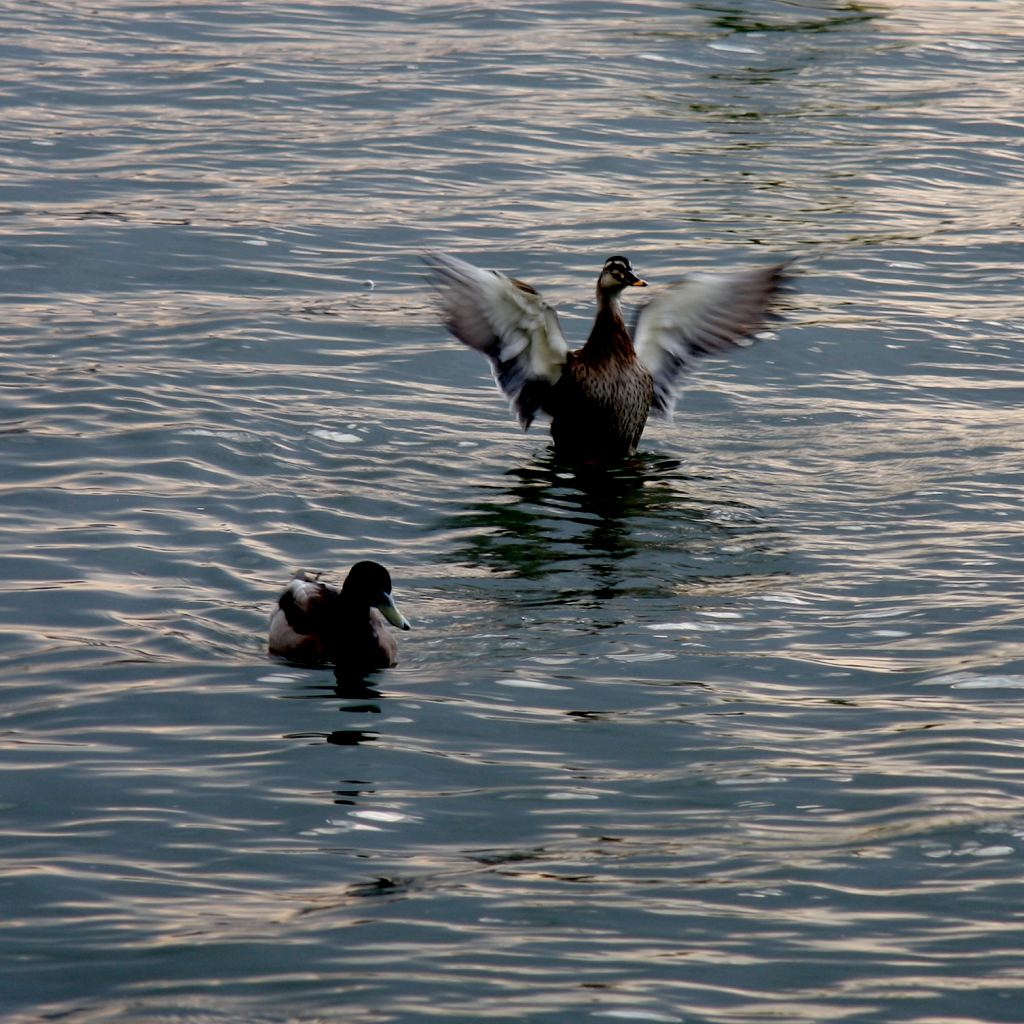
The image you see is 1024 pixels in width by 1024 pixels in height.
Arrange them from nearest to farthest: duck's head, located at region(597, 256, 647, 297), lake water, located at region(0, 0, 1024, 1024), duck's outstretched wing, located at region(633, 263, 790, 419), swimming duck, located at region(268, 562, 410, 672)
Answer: lake water, located at region(0, 0, 1024, 1024) < swimming duck, located at region(268, 562, 410, 672) < duck's head, located at region(597, 256, 647, 297) < duck's outstretched wing, located at region(633, 263, 790, 419)

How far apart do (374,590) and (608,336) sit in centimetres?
458

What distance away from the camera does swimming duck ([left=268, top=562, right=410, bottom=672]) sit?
8805 millimetres

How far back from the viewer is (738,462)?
12.6 m

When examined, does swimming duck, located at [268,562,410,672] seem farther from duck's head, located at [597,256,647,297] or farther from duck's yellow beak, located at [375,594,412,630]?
duck's head, located at [597,256,647,297]

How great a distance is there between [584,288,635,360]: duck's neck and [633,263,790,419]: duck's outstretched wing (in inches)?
10.0

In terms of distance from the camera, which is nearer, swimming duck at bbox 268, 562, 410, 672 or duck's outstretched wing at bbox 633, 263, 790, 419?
swimming duck at bbox 268, 562, 410, 672

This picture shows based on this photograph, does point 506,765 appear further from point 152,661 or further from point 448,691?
point 152,661

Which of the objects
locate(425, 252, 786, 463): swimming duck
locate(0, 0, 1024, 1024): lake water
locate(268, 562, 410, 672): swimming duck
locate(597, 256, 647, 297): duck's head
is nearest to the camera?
locate(0, 0, 1024, 1024): lake water

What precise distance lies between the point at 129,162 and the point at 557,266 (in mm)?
4735

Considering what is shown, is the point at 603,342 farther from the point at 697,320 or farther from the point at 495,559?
the point at 495,559

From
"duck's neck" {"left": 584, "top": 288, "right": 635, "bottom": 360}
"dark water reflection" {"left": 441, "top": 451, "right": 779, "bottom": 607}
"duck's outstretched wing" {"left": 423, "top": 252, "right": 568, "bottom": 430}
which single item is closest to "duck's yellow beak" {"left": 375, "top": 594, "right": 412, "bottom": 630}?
"dark water reflection" {"left": 441, "top": 451, "right": 779, "bottom": 607}

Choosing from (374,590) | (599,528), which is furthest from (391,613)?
(599,528)

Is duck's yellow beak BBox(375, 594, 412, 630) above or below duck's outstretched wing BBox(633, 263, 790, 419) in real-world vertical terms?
below

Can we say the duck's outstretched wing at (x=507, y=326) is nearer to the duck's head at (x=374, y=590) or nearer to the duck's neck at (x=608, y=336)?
the duck's neck at (x=608, y=336)
